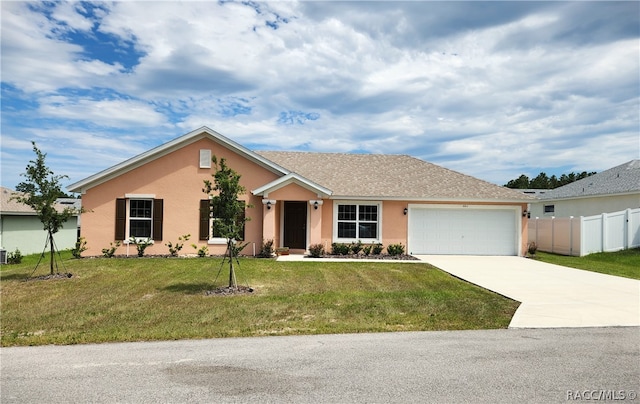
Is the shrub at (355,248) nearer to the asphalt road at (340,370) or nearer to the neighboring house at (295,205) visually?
the neighboring house at (295,205)

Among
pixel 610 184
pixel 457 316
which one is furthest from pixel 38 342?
pixel 610 184

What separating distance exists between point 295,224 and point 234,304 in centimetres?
1090

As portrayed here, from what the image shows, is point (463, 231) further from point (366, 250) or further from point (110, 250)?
point (110, 250)

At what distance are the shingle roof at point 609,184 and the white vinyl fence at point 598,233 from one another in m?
2.98

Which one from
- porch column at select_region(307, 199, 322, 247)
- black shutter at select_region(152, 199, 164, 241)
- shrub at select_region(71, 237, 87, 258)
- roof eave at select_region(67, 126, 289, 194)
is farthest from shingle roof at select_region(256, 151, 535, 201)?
shrub at select_region(71, 237, 87, 258)

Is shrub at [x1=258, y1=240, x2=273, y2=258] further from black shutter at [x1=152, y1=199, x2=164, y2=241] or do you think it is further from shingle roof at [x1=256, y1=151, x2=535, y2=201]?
black shutter at [x1=152, y1=199, x2=164, y2=241]

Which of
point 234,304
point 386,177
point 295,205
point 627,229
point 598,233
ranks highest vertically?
point 386,177

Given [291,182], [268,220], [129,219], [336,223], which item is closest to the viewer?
[129,219]

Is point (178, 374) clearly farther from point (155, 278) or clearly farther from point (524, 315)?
point (155, 278)

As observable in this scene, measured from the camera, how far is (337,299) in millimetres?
10984

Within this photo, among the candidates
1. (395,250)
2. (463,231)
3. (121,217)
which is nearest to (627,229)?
(463,231)

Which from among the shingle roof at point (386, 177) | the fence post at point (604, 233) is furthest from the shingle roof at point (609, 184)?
the shingle roof at point (386, 177)

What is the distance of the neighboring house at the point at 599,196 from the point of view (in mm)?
25969

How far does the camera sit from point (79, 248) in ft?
62.7
